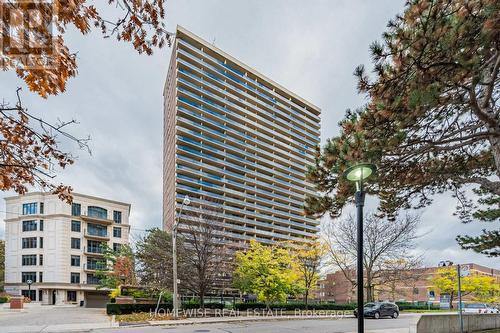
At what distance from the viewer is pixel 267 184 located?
8062 cm

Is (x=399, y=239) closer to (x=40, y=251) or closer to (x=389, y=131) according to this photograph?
(x=389, y=131)

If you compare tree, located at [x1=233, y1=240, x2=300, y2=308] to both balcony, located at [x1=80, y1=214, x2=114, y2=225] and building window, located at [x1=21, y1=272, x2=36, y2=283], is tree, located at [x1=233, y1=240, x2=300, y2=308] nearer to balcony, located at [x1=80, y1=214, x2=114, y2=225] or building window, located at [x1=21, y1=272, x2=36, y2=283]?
balcony, located at [x1=80, y1=214, x2=114, y2=225]

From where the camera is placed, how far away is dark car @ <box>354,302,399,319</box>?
25.7m

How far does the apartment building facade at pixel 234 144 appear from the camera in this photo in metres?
65.9

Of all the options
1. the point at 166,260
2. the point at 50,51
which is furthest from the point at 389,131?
the point at 166,260

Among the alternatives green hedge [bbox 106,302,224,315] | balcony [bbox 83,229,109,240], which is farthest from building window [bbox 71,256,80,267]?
green hedge [bbox 106,302,224,315]

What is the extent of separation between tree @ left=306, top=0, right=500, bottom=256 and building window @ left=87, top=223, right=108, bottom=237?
5667cm

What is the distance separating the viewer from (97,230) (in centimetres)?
5828

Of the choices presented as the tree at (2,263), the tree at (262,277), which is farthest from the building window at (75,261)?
the tree at (262,277)

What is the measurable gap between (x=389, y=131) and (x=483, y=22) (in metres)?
2.67

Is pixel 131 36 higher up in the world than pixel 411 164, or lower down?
higher up

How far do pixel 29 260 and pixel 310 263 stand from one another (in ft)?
148

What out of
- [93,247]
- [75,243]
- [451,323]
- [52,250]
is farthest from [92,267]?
[451,323]

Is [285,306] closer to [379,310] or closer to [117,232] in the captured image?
[379,310]
